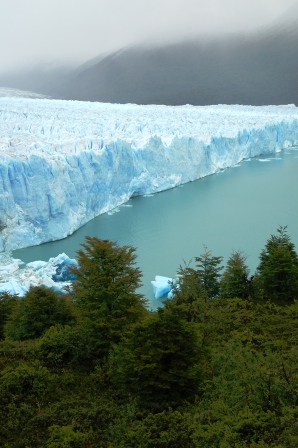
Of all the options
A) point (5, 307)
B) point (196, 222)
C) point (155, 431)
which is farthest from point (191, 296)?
point (196, 222)

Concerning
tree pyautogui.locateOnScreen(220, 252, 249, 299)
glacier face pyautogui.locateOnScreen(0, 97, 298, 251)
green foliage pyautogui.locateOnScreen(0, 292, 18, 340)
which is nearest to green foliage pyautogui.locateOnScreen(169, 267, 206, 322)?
tree pyautogui.locateOnScreen(220, 252, 249, 299)

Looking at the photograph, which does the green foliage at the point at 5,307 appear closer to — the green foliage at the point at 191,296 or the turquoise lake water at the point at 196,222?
the green foliage at the point at 191,296

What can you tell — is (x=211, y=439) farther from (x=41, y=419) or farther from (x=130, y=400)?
(x=41, y=419)

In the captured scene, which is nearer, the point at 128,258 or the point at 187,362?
the point at 187,362

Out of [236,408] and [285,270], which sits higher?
[236,408]

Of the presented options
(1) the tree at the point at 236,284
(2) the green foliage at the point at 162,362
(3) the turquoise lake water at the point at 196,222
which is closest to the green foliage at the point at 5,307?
(3) the turquoise lake water at the point at 196,222

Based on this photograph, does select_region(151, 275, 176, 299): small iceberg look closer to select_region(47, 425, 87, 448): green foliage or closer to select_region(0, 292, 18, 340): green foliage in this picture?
select_region(0, 292, 18, 340): green foliage

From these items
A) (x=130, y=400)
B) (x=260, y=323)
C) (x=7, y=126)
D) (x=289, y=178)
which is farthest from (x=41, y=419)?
(x=289, y=178)

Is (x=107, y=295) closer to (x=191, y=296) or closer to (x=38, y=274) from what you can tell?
(x=191, y=296)
